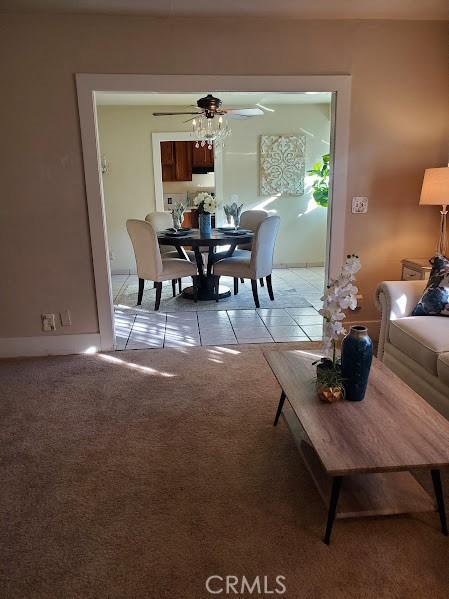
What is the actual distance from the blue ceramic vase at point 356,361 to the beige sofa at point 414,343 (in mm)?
673

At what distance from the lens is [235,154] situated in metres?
6.58

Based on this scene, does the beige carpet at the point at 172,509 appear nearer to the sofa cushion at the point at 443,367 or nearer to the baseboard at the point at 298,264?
the sofa cushion at the point at 443,367

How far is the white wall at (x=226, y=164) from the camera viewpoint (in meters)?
6.40

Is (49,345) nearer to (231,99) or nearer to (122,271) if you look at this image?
(122,271)

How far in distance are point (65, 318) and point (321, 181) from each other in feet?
14.4

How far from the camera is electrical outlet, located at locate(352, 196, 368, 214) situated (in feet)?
11.8

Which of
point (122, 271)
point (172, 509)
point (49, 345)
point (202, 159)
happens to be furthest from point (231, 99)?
point (172, 509)

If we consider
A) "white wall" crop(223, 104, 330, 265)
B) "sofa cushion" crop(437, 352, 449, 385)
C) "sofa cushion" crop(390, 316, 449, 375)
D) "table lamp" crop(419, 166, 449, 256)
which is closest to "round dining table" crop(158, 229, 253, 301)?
"white wall" crop(223, 104, 330, 265)

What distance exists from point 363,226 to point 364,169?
1.50ft

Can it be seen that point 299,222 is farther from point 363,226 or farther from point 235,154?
point 363,226

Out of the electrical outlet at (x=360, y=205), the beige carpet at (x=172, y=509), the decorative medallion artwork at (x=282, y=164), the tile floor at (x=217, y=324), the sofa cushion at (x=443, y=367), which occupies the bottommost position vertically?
the beige carpet at (x=172, y=509)

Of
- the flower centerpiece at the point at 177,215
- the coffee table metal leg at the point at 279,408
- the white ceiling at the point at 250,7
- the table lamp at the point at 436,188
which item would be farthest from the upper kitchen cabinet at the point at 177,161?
the coffee table metal leg at the point at 279,408

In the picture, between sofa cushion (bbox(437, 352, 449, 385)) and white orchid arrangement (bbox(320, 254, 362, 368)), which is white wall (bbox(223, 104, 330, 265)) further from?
white orchid arrangement (bbox(320, 254, 362, 368))

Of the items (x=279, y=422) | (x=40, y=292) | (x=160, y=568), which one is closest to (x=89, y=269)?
(x=40, y=292)
